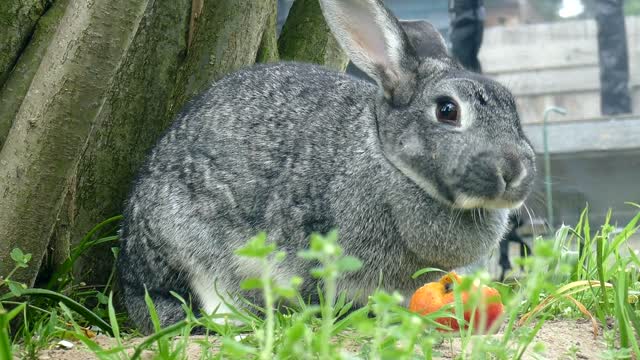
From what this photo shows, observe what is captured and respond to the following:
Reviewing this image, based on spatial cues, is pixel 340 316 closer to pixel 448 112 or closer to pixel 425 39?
pixel 448 112

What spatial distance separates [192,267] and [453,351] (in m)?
1.50

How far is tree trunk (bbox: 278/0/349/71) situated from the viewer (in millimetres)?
5277

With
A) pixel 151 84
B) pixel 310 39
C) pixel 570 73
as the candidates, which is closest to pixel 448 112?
pixel 151 84

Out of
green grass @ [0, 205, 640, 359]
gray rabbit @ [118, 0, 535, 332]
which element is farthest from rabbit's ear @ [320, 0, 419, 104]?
green grass @ [0, 205, 640, 359]

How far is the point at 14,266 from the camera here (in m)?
3.65

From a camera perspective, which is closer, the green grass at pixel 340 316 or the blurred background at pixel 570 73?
the green grass at pixel 340 316

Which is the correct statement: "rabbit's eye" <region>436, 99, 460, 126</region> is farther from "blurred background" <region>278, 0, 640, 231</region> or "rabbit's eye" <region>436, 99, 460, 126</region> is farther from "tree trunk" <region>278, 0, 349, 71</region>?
"tree trunk" <region>278, 0, 349, 71</region>

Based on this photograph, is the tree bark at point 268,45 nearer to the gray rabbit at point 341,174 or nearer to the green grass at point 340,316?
the gray rabbit at point 341,174

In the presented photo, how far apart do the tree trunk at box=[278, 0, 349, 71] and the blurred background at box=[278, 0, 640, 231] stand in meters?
0.98

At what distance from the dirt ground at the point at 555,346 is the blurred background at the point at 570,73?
1.08m

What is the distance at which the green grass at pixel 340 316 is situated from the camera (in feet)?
6.74

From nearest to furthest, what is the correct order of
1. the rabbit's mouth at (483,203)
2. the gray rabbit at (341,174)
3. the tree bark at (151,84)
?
the rabbit's mouth at (483,203) < the gray rabbit at (341,174) < the tree bark at (151,84)

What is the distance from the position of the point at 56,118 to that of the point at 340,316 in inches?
51.8

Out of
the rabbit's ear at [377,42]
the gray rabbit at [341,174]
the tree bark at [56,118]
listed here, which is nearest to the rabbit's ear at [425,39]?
the gray rabbit at [341,174]
